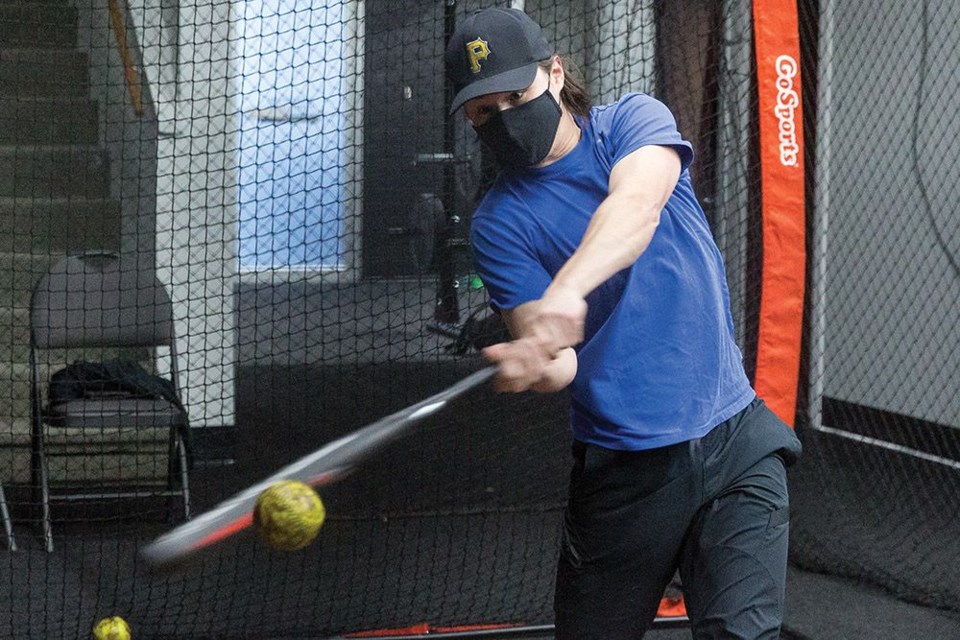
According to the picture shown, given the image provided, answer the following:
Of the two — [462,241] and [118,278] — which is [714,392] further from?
[462,241]

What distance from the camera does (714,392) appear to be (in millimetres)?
2006

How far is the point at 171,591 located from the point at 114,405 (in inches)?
27.6

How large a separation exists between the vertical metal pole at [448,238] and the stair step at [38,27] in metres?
1.92

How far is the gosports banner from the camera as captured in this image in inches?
134

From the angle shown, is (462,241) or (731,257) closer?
(731,257)

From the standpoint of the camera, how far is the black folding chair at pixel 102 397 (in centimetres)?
398

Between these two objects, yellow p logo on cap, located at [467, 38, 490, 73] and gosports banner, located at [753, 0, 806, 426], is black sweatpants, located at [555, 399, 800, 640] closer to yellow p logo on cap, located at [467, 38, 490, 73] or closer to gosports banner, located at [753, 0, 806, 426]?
yellow p logo on cap, located at [467, 38, 490, 73]

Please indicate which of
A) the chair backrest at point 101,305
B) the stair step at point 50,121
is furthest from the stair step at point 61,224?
the chair backrest at point 101,305

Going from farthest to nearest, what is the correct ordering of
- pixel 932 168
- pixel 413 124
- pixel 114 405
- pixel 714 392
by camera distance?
pixel 413 124, pixel 932 168, pixel 114 405, pixel 714 392

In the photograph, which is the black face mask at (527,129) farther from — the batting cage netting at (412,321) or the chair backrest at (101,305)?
the chair backrest at (101,305)

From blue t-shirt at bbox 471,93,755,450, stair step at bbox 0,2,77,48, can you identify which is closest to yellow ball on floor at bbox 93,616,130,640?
blue t-shirt at bbox 471,93,755,450

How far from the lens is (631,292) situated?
1965 mm

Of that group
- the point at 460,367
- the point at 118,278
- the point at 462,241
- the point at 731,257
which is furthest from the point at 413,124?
the point at 731,257

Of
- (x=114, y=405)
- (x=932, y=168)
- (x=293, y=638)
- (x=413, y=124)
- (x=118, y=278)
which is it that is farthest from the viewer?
(x=413, y=124)
